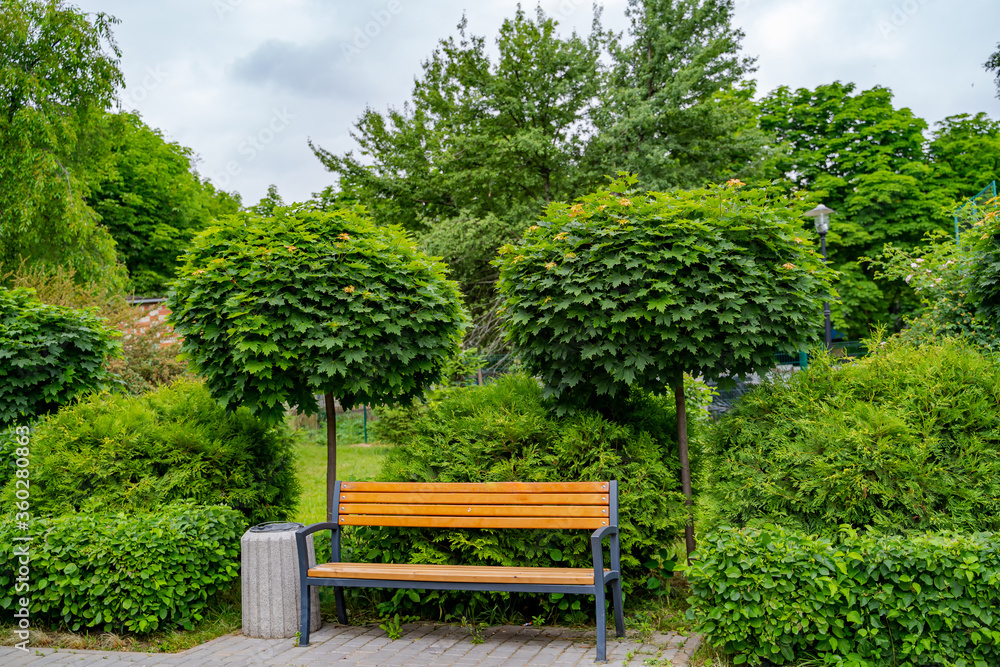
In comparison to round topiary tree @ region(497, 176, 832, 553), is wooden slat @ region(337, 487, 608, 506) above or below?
below

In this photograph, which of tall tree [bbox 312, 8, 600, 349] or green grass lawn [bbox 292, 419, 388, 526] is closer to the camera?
green grass lawn [bbox 292, 419, 388, 526]

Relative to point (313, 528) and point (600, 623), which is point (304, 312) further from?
point (600, 623)

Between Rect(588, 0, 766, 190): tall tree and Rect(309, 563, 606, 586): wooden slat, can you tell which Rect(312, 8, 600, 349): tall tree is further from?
Rect(309, 563, 606, 586): wooden slat

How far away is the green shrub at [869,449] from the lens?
4.12 m

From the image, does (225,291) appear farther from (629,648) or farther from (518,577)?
(629,648)

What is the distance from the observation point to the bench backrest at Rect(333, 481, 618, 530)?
462 centimetres

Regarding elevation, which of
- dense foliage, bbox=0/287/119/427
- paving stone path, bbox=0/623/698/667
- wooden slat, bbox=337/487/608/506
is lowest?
paving stone path, bbox=0/623/698/667

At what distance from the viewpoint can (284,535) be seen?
4930 mm

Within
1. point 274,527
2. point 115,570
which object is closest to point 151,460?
point 115,570

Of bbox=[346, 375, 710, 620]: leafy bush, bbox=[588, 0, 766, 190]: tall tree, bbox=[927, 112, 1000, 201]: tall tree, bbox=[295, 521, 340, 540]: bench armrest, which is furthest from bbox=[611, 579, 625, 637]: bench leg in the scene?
bbox=[927, 112, 1000, 201]: tall tree

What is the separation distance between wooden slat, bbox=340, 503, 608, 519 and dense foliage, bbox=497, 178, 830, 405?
0.83 m

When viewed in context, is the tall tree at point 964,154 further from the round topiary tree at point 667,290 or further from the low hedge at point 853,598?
the low hedge at point 853,598

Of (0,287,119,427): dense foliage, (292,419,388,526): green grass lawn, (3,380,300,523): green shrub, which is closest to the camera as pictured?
(3,380,300,523): green shrub

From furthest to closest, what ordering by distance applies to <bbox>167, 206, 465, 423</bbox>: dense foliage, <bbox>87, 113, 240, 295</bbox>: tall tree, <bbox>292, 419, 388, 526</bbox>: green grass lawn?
<bbox>87, 113, 240, 295</bbox>: tall tree
<bbox>292, 419, 388, 526</bbox>: green grass lawn
<bbox>167, 206, 465, 423</bbox>: dense foliage
